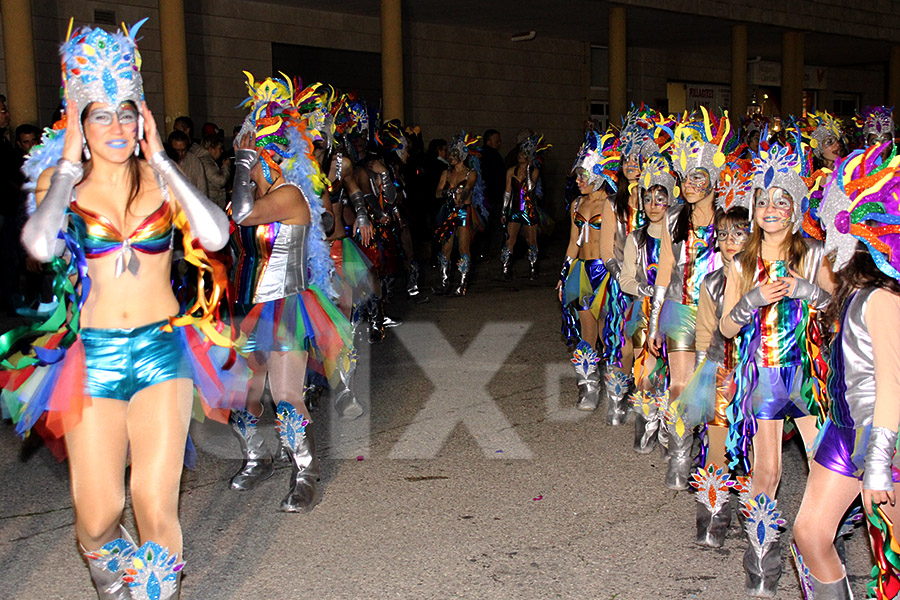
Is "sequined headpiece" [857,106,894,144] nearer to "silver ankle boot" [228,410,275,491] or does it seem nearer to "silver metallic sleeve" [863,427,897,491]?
"silver ankle boot" [228,410,275,491]

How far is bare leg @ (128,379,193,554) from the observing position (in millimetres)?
3207

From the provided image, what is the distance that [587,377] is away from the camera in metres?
6.97

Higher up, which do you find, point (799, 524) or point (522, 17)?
point (522, 17)

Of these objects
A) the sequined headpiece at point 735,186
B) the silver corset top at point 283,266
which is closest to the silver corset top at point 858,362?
the sequined headpiece at point 735,186

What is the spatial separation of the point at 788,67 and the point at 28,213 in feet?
78.8

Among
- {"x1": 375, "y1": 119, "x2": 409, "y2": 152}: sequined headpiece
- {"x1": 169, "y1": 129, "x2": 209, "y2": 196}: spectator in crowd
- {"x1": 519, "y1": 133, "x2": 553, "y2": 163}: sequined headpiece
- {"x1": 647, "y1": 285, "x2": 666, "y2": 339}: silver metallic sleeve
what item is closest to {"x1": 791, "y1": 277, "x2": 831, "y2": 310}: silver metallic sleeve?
{"x1": 647, "y1": 285, "x2": 666, "y2": 339}: silver metallic sleeve

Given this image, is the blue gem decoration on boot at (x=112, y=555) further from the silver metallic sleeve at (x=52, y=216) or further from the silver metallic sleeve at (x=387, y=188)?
Answer: the silver metallic sleeve at (x=387, y=188)

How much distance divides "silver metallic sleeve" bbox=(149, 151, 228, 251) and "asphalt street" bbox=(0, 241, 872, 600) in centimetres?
152

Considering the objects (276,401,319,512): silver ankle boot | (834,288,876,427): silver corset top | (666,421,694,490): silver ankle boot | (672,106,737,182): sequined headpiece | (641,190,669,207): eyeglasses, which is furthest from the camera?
(641,190,669,207): eyeglasses

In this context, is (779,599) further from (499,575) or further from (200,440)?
(200,440)

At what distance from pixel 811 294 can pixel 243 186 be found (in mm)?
2727

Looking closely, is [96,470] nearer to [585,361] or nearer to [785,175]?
[785,175]

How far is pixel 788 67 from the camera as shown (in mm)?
24531

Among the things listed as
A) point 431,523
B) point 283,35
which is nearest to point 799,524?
point 431,523
